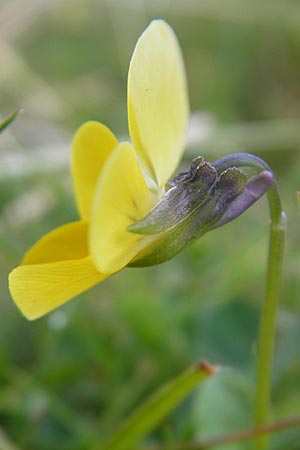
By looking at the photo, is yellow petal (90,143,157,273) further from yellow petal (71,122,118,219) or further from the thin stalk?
the thin stalk

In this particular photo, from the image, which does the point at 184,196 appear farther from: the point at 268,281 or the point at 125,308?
the point at 125,308

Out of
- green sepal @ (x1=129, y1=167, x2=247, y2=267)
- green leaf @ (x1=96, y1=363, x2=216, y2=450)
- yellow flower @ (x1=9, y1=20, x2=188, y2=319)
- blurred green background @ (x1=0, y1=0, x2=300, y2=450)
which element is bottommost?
blurred green background @ (x1=0, y1=0, x2=300, y2=450)

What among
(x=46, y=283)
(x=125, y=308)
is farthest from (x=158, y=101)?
(x=125, y=308)

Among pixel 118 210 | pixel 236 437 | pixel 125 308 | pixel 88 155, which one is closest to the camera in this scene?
pixel 118 210

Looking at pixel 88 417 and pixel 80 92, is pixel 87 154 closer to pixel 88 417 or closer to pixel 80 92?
pixel 88 417

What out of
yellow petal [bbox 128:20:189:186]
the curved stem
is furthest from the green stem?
yellow petal [bbox 128:20:189:186]

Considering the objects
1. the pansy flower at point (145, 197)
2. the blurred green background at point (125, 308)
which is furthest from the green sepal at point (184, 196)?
the blurred green background at point (125, 308)

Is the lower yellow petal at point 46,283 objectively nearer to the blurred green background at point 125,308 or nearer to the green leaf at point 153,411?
the green leaf at point 153,411

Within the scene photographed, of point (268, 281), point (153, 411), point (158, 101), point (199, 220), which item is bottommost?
point (153, 411)
